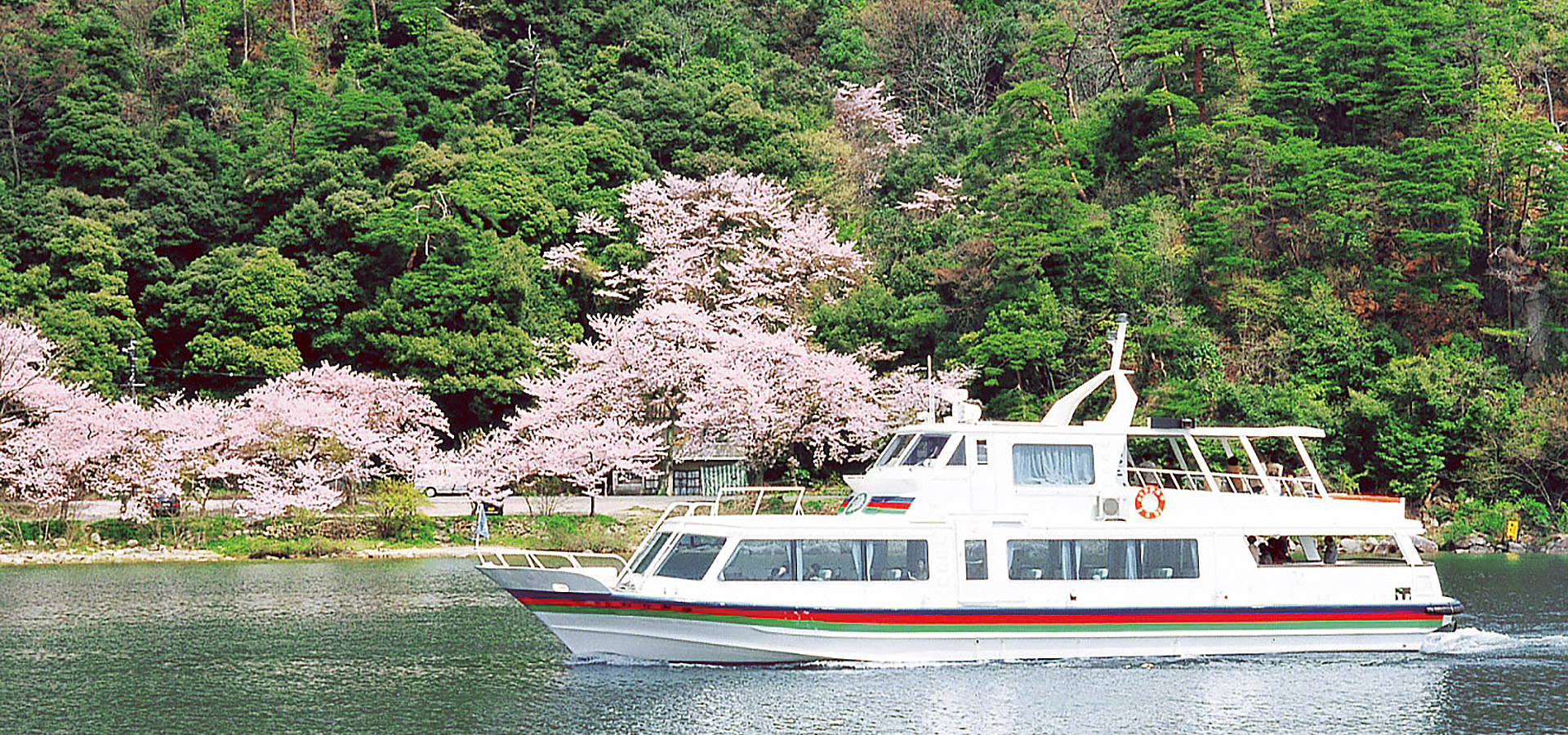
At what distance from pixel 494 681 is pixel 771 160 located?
4247 centimetres

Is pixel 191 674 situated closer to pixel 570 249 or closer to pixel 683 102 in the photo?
pixel 570 249

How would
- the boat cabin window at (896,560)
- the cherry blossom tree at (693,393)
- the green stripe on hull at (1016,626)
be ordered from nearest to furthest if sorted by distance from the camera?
the green stripe on hull at (1016,626) → the boat cabin window at (896,560) → the cherry blossom tree at (693,393)

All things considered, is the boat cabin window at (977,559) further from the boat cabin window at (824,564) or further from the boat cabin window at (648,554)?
the boat cabin window at (648,554)

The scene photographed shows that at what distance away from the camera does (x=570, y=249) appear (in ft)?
192

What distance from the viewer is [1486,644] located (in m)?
24.3

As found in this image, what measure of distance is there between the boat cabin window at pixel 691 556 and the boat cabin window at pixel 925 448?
3.53 metres

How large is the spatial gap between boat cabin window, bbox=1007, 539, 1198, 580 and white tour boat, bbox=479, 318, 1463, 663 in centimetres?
3

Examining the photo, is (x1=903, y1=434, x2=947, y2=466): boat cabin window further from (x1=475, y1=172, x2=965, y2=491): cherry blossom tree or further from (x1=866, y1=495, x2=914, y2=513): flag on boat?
(x1=475, y1=172, x2=965, y2=491): cherry blossom tree

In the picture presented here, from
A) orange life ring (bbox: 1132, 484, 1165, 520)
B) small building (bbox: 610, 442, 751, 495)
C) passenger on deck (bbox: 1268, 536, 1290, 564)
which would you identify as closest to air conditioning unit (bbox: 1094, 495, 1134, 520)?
orange life ring (bbox: 1132, 484, 1165, 520)

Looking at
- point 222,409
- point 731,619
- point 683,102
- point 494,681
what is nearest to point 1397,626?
point 731,619

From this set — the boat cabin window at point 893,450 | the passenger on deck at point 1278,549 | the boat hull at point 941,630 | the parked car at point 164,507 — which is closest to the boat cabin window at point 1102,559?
the boat hull at point 941,630

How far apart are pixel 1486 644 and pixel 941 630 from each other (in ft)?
30.2

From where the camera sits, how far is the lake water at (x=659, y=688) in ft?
63.1

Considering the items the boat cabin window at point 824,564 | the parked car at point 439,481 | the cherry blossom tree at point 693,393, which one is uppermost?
the cherry blossom tree at point 693,393
